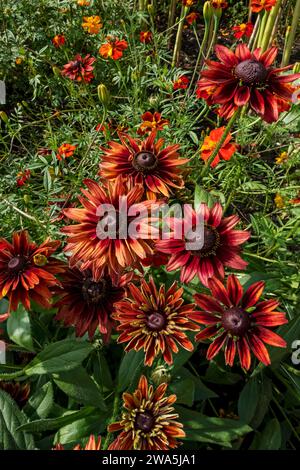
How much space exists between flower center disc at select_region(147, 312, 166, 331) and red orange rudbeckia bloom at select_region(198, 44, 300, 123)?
34 centimetres

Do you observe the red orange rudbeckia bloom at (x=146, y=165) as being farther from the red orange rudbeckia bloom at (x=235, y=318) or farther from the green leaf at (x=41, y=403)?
the green leaf at (x=41, y=403)

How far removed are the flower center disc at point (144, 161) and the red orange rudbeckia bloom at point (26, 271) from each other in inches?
7.3

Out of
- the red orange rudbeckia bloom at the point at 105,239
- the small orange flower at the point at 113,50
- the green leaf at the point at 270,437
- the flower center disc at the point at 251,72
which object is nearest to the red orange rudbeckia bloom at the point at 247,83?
the flower center disc at the point at 251,72

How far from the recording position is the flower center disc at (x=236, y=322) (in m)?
0.69

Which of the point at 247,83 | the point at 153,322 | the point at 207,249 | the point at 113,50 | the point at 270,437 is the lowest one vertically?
the point at 270,437

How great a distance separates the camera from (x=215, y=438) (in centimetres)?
79

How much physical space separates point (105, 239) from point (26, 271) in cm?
16

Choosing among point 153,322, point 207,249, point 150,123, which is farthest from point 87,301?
point 150,123

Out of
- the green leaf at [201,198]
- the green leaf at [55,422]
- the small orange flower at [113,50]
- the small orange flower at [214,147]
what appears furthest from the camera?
the small orange flower at [113,50]

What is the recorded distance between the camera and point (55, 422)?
774 mm

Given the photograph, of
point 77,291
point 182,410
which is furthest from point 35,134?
point 182,410

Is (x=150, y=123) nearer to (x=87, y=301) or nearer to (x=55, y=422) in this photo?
(x=87, y=301)

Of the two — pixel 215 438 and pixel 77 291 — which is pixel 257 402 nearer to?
pixel 215 438

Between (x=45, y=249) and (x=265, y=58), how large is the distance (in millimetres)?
485
